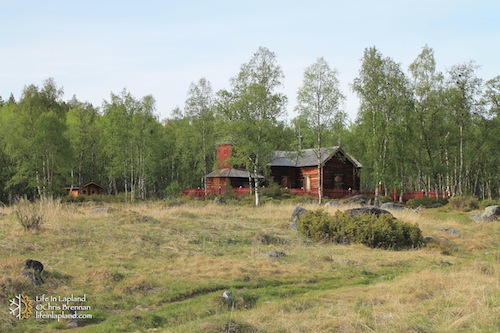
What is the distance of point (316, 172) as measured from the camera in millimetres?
47812

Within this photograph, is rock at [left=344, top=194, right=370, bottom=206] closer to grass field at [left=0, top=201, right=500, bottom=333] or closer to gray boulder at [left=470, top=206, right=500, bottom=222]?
gray boulder at [left=470, top=206, right=500, bottom=222]

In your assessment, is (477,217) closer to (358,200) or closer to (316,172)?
(358,200)

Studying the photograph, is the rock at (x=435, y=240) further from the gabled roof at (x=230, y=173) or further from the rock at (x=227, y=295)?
the gabled roof at (x=230, y=173)

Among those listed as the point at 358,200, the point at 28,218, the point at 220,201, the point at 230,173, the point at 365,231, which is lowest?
the point at 365,231

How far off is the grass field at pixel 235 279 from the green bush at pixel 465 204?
13.7m

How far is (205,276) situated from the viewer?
469 inches

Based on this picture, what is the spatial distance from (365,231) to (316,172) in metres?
29.8

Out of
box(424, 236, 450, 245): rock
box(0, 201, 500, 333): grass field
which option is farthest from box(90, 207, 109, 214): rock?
box(424, 236, 450, 245): rock

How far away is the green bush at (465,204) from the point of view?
33312 millimetres

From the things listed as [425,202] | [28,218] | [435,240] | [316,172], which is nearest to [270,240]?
[435,240]

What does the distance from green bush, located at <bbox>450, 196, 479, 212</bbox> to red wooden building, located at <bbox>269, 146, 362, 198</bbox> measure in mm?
12692

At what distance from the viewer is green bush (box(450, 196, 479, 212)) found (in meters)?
33.3

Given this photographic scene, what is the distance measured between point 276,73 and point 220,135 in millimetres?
7362

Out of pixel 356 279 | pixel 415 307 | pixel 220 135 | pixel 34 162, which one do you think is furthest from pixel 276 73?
pixel 415 307
